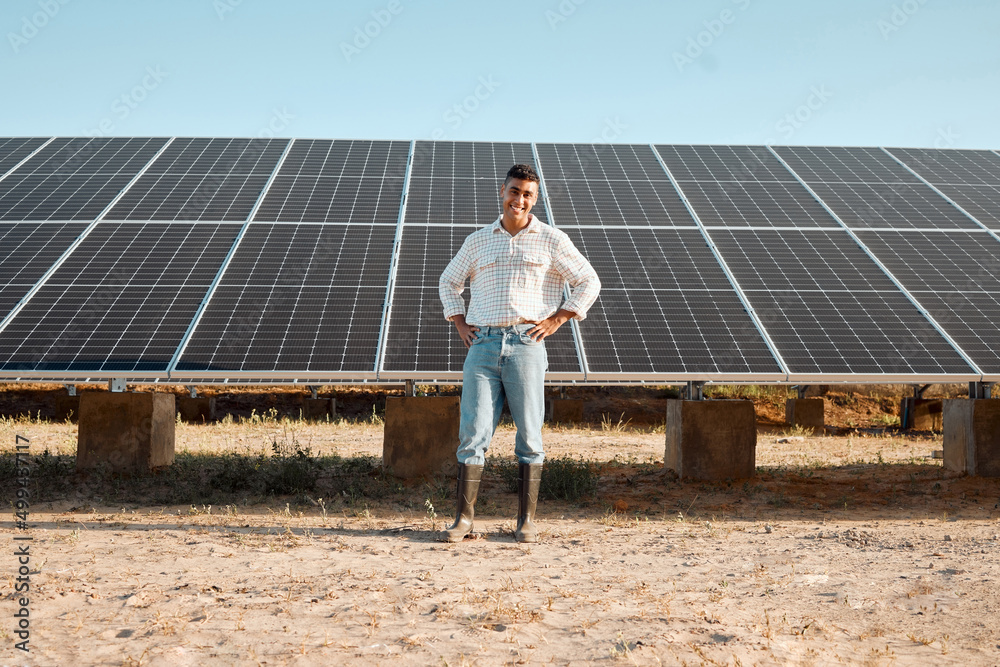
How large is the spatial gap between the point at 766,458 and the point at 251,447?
8.10 m

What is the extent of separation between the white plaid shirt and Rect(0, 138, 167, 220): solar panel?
7.76 metres

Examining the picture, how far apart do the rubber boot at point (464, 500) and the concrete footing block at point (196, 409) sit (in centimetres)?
1508

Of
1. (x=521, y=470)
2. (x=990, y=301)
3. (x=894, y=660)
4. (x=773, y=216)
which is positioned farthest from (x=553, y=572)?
(x=773, y=216)

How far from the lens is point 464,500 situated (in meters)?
5.66

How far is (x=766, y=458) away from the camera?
1177cm

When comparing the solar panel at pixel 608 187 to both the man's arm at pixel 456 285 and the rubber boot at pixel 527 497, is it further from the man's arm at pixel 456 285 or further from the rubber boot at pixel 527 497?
the rubber boot at pixel 527 497

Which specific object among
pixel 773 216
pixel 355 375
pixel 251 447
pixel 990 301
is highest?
pixel 773 216

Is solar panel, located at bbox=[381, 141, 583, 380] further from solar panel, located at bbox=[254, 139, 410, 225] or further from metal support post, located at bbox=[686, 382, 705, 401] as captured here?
metal support post, located at bbox=[686, 382, 705, 401]

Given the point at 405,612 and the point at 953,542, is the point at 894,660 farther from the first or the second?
the point at 953,542

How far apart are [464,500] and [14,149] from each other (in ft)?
43.8

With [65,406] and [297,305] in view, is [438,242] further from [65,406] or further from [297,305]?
[65,406]

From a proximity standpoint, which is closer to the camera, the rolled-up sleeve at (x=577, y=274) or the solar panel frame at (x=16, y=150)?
the rolled-up sleeve at (x=577, y=274)

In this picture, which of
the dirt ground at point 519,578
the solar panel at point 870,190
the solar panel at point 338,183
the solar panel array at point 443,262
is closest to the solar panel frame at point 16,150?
the solar panel array at point 443,262

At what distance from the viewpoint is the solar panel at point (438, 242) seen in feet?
26.5
